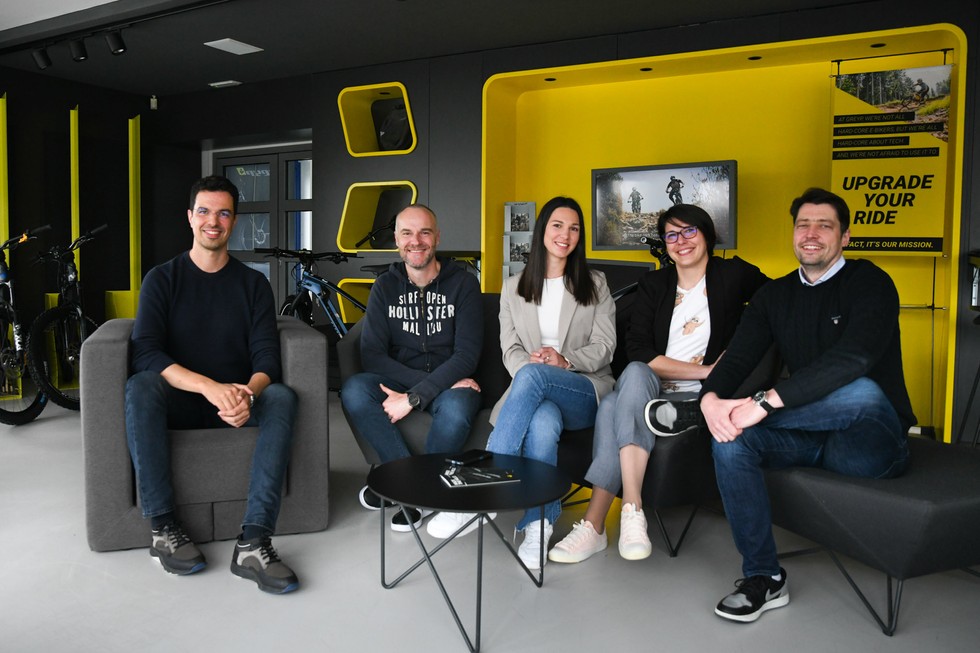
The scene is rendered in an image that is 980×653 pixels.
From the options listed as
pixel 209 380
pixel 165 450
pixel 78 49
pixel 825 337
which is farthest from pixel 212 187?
pixel 78 49

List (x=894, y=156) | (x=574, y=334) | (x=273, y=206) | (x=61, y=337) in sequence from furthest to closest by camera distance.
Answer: (x=273, y=206), (x=61, y=337), (x=894, y=156), (x=574, y=334)

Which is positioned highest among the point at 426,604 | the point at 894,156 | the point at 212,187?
the point at 894,156

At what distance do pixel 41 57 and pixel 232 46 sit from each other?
1.24 m

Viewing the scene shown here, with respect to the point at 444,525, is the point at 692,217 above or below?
above

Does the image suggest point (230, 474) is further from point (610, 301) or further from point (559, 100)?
point (559, 100)

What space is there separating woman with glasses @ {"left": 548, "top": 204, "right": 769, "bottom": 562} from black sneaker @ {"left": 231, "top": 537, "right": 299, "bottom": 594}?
767 millimetres

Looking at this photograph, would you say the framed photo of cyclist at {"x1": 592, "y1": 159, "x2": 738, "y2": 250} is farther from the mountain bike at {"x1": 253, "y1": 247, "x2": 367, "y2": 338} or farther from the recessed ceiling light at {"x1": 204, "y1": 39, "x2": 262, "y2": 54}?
the recessed ceiling light at {"x1": 204, "y1": 39, "x2": 262, "y2": 54}

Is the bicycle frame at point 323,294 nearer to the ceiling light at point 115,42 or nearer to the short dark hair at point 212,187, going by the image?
the ceiling light at point 115,42

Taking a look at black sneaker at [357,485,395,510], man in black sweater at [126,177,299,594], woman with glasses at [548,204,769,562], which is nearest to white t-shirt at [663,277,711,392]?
woman with glasses at [548,204,769,562]

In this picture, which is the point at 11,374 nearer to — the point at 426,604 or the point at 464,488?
the point at 426,604

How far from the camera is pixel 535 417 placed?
8.20 feet

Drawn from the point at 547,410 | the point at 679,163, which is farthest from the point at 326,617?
the point at 679,163

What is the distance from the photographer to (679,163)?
4699 mm

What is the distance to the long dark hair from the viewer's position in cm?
279
